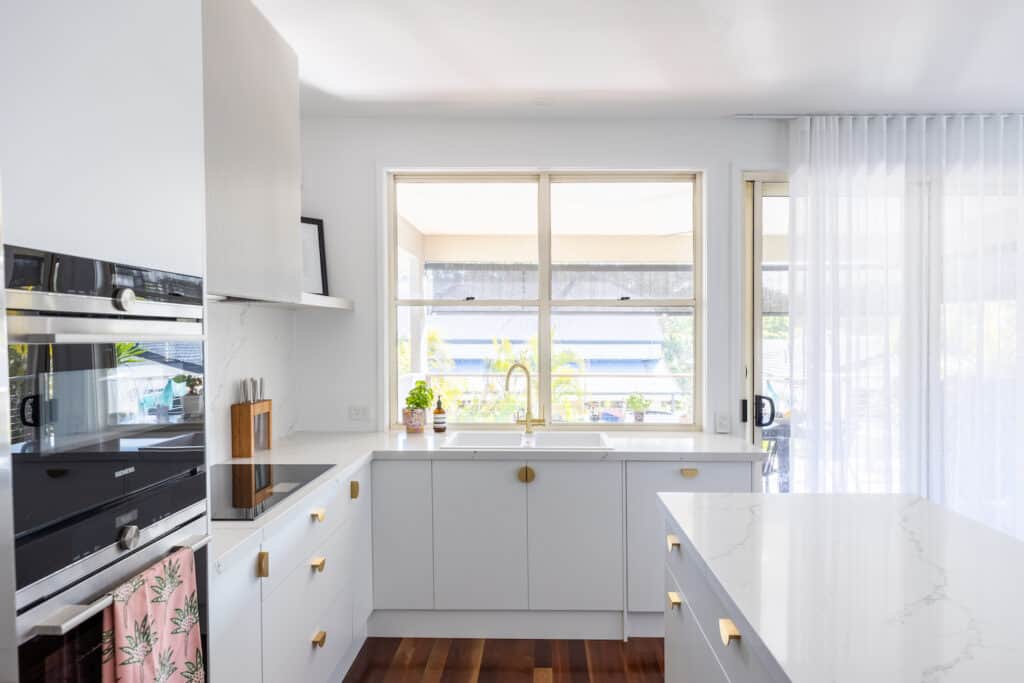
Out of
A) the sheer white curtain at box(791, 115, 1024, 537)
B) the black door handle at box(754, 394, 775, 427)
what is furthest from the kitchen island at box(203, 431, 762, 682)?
the sheer white curtain at box(791, 115, 1024, 537)

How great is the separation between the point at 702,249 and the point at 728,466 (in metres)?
1.21

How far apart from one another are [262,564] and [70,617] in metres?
0.84

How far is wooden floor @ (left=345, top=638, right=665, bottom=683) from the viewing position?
255 centimetres

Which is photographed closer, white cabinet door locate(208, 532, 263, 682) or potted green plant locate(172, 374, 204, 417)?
potted green plant locate(172, 374, 204, 417)

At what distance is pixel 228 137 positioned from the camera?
1.69 m

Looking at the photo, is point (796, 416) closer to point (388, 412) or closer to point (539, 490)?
point (539, 490)

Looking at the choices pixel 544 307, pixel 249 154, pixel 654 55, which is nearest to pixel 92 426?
pixel 249 154

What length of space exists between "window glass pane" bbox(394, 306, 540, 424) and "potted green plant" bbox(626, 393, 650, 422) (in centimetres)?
51

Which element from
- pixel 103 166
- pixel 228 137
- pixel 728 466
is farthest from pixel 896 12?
pixel 103 166

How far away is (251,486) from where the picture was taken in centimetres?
208

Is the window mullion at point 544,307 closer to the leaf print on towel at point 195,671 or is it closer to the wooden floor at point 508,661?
the wooden floor at point 508,661

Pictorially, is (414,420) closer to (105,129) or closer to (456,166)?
(456,166)

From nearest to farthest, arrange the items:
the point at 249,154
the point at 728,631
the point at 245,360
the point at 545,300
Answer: the point at 728,631 < the point at 249,154 < the point at 245,360 < the point at 545,300

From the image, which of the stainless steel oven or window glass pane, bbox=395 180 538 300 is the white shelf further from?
the stainless steel oven
